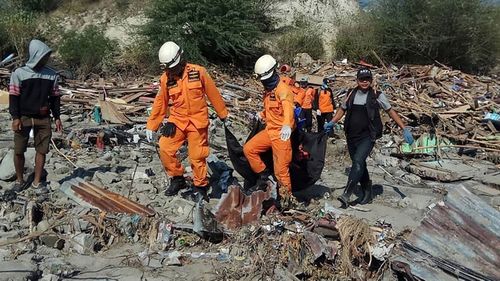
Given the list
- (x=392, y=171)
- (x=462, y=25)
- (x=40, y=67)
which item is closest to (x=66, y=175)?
(x=40, y=67)

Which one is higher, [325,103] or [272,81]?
[272,81]

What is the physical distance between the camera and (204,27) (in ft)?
55.3

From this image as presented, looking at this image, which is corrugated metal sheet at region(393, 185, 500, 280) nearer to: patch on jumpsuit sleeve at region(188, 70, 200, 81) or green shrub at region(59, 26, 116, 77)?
patch on jumpsuit sleeve at region(188, 70, 200, 81)

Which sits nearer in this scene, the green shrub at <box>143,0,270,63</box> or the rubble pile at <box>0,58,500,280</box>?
the rubble pile at <box>0,58,500,280</box>

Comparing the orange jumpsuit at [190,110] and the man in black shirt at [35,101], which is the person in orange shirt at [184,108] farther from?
the man in black shirt at [35,101]

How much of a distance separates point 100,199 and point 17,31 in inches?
547

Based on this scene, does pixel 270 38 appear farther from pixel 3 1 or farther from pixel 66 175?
pixel 66 175

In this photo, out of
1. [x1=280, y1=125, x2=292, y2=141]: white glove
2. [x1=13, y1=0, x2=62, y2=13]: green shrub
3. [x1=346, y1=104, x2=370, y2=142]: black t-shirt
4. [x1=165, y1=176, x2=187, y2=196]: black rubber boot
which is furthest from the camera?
[x1=13, y1=0, x2=62, y2=13]: green shrub

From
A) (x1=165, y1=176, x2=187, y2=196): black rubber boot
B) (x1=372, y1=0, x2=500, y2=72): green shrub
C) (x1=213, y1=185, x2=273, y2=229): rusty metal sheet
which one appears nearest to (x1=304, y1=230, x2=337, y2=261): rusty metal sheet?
(x1=213, y1=185, x2=273, y2=229): rusty metal sheet

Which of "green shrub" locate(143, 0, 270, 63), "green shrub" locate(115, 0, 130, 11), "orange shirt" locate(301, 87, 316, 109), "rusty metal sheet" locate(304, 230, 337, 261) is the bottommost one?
"green shrub" locate(115, 0, 130, 11)

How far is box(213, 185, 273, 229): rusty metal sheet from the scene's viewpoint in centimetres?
597

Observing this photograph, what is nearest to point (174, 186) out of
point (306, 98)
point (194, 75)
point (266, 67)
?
point (194, 75)

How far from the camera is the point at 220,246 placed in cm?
567

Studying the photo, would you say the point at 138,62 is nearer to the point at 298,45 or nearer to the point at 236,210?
the point at 298,45
